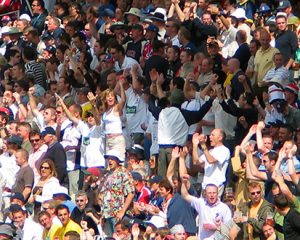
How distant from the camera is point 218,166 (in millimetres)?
22344

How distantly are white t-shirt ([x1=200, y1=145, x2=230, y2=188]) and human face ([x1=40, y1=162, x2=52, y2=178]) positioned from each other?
258cm

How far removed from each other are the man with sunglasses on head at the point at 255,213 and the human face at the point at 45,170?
4.07 m

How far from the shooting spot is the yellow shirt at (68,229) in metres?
21.7

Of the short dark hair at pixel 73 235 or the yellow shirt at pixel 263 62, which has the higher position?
the yellow shirt at pixel 263 62

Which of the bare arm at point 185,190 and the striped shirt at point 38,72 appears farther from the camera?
the striped shirt at point 38,72

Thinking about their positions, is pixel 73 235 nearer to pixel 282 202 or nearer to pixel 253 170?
pixel 253 170

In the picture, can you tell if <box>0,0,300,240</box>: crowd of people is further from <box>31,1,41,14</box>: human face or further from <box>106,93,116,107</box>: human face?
<box>31,1,41,14</box>: human face

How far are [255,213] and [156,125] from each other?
4654 millimetres

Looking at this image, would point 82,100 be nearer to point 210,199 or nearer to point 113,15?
point 113,15

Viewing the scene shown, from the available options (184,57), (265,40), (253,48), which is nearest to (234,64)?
(265,40)

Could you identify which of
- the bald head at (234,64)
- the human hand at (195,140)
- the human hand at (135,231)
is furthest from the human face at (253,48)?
the human hand at (135,231)

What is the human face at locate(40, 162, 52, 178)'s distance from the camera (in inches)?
929

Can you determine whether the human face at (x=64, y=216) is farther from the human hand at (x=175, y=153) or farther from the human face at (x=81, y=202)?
the human hand at (x=175, y=153)

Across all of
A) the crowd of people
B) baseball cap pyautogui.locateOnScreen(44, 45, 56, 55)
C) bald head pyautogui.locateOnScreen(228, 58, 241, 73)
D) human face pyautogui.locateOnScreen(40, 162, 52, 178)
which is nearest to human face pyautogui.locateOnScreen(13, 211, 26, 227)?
the crowd of people
